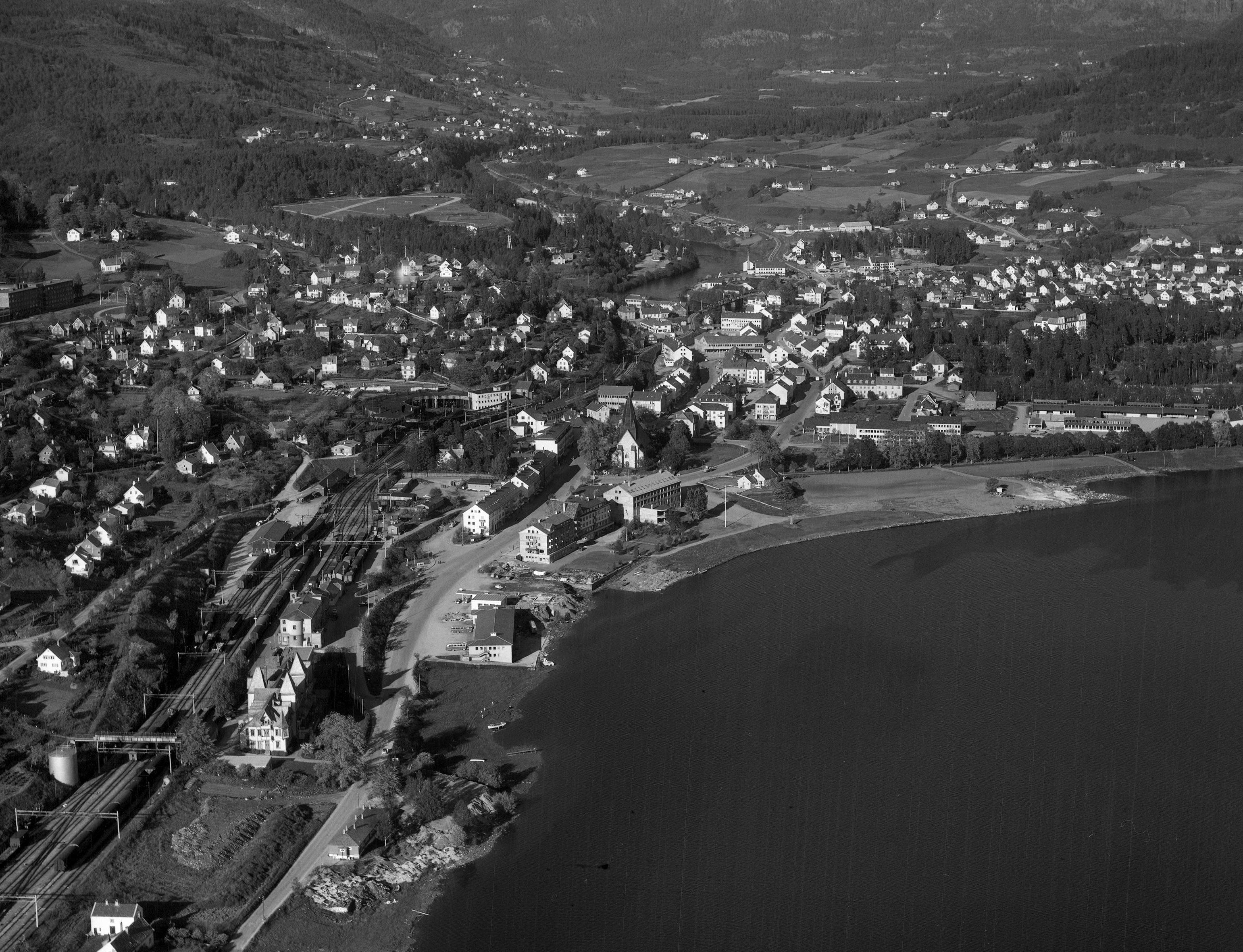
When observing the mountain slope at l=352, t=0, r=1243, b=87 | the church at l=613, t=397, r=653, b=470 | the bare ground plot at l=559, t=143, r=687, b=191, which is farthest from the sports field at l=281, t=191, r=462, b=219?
the mountain slope at l=352, t=0, r=1243, b=87

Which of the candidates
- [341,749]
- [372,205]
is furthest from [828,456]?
[372,205]

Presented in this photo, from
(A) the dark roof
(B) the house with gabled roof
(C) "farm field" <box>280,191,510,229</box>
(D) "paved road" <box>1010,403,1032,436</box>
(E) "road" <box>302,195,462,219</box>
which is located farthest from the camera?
(C) "farm field" <box>280,191,510,229</box>

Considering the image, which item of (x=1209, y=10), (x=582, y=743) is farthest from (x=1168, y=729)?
(x=1209, y=10)

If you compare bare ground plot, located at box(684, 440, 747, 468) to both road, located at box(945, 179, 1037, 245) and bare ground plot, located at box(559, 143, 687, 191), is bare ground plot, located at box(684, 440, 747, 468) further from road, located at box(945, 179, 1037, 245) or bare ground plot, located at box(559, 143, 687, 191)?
bare ground plot, located at box(559, 143, 687, 191)

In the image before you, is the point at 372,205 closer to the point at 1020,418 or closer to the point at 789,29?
the point at 1020,418

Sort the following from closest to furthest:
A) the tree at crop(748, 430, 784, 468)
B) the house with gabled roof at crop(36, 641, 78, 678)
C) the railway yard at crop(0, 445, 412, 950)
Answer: the railway yard at crop(0, 445, 412, 950) < the house with gabled roof at crop(36, 641, 78, 678) < the tree at crop(748, 430, 784, 468)

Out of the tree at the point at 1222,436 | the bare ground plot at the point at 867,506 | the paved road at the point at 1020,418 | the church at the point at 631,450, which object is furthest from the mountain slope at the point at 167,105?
the tree at the point at 1222,436

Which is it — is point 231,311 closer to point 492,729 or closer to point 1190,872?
point 492,729

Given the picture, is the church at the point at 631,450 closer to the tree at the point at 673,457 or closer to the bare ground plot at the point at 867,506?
the tree at the point at 673,457
